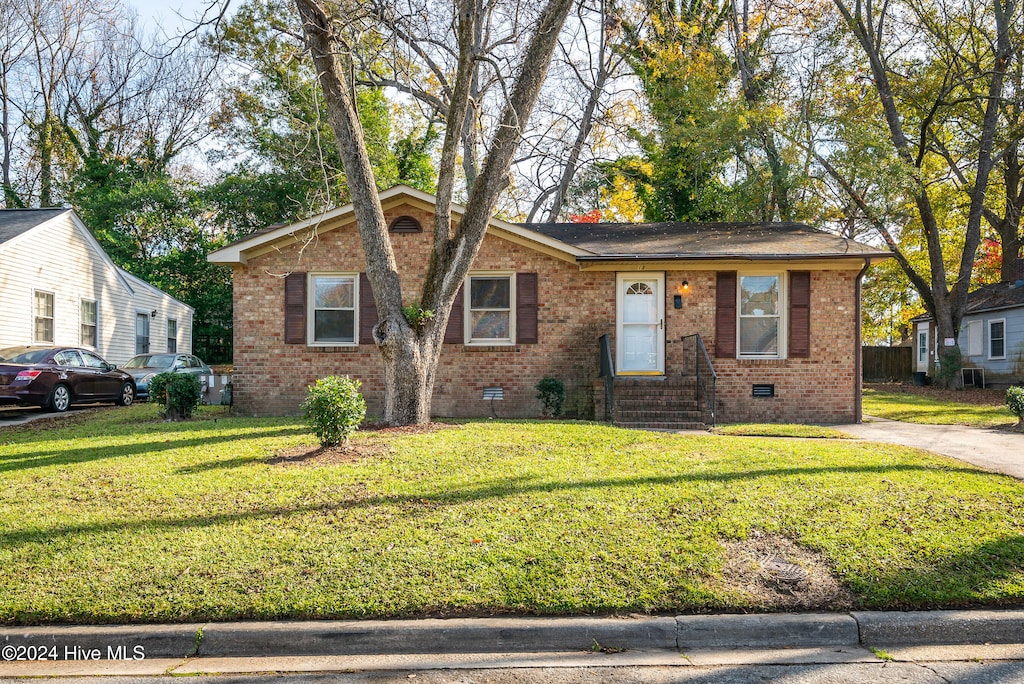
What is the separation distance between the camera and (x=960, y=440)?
408 inches

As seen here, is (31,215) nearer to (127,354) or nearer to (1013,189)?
(127,354)

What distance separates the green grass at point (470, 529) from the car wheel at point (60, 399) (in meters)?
7.18

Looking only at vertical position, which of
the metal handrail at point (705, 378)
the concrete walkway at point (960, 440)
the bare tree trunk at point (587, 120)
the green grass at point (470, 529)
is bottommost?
the green grass at point (470, 529)

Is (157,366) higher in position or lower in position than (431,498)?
higher

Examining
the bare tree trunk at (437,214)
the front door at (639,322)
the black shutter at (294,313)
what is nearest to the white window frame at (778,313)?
the front door at (639,322)

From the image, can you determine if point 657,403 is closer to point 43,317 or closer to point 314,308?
point 314,308

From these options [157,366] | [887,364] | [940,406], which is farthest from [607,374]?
[887,364]

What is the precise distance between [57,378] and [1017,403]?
18.2 m

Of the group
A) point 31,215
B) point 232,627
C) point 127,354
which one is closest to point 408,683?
point 232,627

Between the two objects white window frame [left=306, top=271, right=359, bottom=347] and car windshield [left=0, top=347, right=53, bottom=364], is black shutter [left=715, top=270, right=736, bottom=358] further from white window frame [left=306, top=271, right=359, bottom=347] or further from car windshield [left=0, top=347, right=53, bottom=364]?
car windshield [left=0, top=347, right=53, bottom=364]

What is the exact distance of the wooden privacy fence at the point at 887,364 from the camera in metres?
29.5

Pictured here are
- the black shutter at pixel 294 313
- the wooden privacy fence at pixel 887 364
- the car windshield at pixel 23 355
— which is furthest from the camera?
the wooden privacy fence at pixel 887 364

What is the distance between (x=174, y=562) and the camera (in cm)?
500

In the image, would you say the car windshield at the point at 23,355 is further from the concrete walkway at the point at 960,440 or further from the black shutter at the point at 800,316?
the concrete walkway at the point at 960,440
